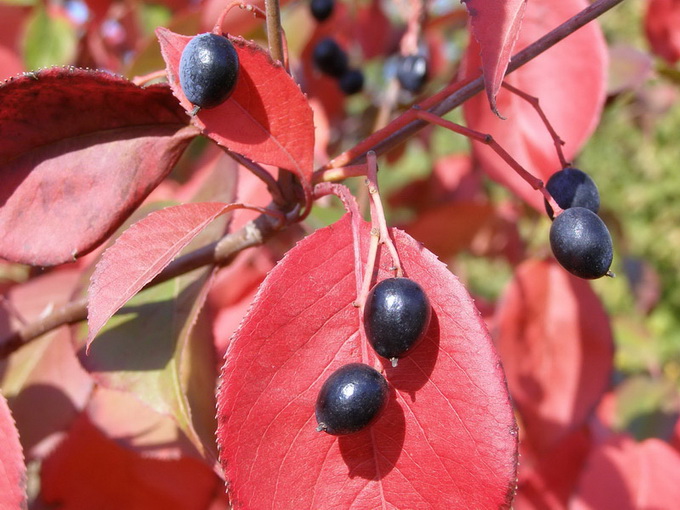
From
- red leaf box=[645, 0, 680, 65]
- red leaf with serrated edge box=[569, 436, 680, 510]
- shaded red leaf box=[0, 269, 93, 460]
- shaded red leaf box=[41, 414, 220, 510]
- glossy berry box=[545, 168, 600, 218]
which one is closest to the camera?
glossy berry box=[545, 168, 600, 218]

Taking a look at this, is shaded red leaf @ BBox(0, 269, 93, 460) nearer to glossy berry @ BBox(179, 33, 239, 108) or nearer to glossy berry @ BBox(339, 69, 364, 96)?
glossy berry @ BBox(179, 33, 239, 108)

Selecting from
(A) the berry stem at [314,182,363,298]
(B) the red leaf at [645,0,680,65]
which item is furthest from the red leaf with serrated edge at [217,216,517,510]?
(B) the red leaf at [645,0,680,65]

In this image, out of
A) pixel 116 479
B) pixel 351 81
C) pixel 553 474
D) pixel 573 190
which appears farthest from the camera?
pixel 351 81

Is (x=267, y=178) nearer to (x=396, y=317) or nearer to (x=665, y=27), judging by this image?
(x=396, y=317)

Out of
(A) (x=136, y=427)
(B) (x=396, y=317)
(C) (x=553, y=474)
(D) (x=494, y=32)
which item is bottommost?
(C) (x=553, y=474)

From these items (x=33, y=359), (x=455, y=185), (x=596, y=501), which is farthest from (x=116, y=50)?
(x=596, y=501)

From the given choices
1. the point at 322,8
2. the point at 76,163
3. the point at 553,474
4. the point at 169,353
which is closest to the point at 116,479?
Answer: the point at 169,353
